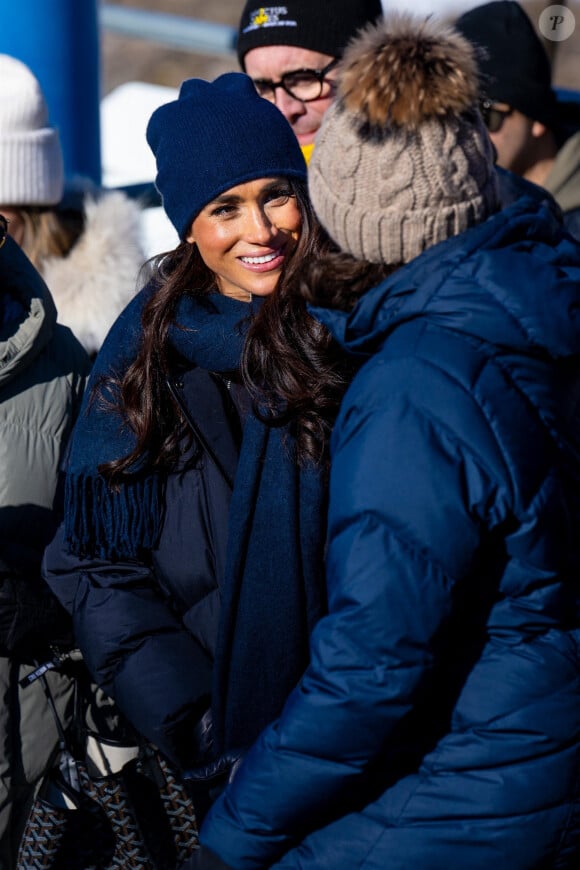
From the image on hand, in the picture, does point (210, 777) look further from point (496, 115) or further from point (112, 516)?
point (496, 115)

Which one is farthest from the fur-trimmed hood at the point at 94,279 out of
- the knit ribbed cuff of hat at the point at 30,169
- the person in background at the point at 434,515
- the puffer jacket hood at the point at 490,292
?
the puffer jacket hood at the point at 490,292

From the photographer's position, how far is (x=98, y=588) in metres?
2.37

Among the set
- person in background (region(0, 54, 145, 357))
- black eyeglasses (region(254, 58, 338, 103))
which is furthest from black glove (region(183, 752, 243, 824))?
black eyeglasses (region(254, 58, 338, 103))

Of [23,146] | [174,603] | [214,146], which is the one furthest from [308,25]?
[174,603]

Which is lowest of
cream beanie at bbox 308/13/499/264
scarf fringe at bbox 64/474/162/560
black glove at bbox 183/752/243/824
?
black glove at bbox 183/752/243/824

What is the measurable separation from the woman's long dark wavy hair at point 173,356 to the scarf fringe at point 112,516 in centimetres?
4

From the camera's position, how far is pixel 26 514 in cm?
254

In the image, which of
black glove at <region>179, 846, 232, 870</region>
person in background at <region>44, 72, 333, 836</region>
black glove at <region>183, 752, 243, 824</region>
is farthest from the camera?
person in background at <region>44, 72, 333, 836</region>

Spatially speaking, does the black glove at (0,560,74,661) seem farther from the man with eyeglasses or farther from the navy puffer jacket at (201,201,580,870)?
the man with eyeglasses

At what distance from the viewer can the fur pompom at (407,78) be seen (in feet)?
5.14

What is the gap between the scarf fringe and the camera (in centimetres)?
230

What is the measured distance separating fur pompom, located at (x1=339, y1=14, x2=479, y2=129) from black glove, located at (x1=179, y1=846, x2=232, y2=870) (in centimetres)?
114

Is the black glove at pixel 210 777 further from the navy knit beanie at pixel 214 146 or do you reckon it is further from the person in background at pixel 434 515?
the navy knit beanie at pixel 214 146

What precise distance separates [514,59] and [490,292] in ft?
7.70
